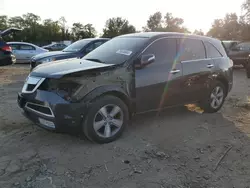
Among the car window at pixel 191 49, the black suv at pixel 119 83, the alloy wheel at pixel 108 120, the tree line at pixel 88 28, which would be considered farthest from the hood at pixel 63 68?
the tree line at pixel 88 28

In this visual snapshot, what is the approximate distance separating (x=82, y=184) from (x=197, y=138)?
7.14ft

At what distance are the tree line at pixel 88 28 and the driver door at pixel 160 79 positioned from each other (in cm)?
4181

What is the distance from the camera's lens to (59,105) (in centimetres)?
346

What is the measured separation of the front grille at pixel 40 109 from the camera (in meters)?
3.53

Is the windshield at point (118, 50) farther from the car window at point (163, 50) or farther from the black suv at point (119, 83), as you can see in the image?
the car window at point (163, 50)

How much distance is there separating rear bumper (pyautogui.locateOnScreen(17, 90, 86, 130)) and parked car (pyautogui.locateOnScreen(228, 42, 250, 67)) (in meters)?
11.9

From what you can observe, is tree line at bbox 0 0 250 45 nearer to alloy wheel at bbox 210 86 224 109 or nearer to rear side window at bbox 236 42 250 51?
rear side window at bbox 236 42 250 51

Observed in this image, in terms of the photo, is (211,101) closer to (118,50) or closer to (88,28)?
(118,50)

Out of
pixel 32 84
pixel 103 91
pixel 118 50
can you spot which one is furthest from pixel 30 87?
pixel 118 50

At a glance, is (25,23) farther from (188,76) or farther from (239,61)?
(188,76)

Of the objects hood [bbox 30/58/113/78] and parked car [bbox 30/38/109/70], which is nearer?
hood [bbox 30/58/113/78]

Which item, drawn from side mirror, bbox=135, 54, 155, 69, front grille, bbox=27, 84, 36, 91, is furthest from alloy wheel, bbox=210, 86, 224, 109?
front grille, bbox=27, 84, 36, 91

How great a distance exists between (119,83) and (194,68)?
179cm

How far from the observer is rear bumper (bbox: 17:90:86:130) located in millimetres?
3469
